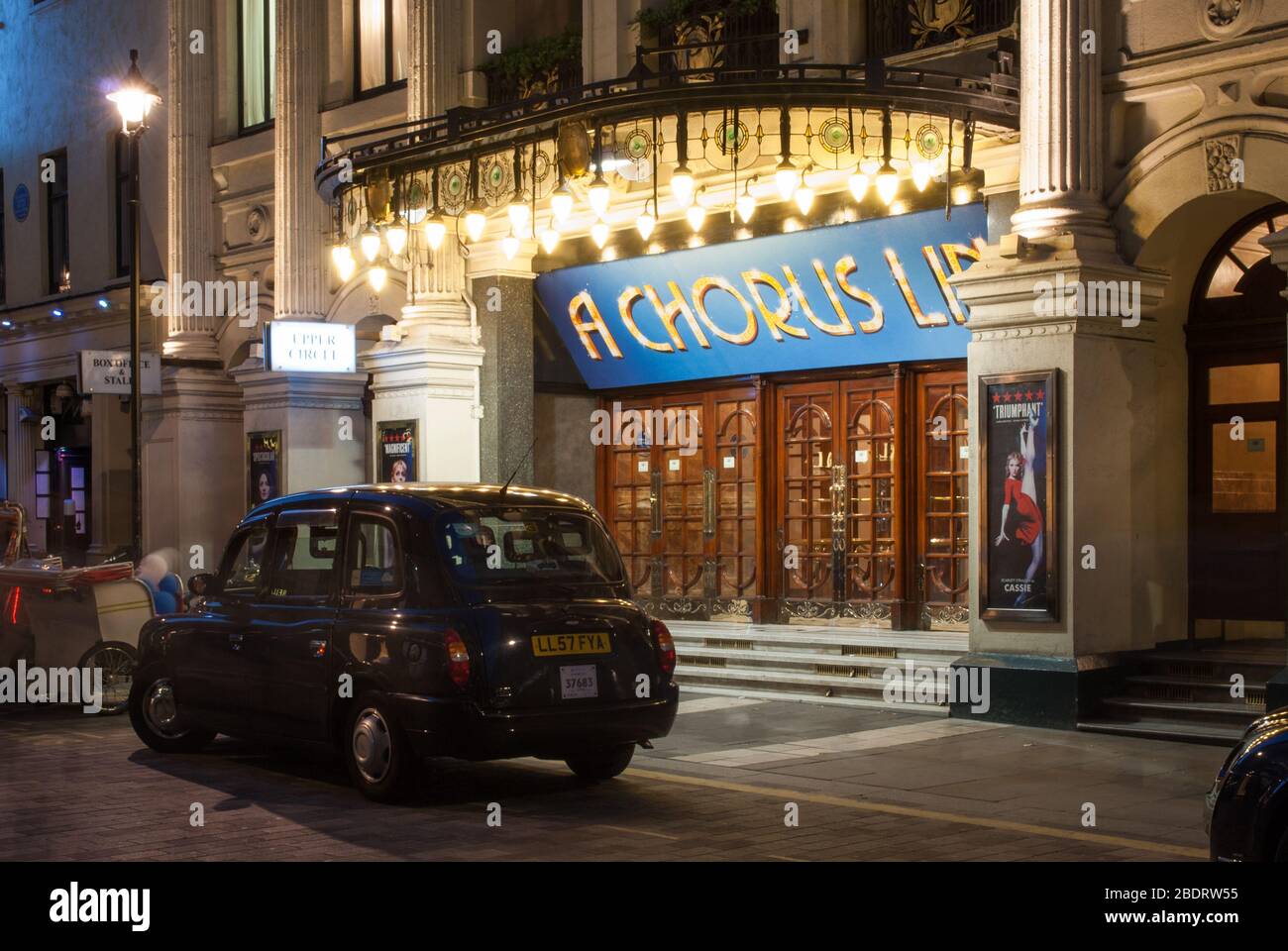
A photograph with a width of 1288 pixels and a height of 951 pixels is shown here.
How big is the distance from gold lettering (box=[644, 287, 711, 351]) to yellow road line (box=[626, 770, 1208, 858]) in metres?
8.17

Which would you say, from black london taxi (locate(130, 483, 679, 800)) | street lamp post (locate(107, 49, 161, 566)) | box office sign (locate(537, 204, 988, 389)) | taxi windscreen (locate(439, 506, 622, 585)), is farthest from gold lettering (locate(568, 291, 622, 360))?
taxi windscreen (locate(439, 506, 622, 585))

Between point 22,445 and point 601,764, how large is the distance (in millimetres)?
21103

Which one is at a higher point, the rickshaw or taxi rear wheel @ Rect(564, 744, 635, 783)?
the rickshaw

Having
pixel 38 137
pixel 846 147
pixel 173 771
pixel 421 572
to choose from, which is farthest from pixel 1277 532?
pixel 38 137

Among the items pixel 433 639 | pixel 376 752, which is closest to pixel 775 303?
pixel 433 639

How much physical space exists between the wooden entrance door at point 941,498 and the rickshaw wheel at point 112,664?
779 cm

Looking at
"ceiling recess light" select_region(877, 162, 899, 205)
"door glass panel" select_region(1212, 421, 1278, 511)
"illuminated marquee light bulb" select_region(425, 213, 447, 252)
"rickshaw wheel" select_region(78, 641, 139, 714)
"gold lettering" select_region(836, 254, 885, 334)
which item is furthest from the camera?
"illuminated marquee light bulb" select_region(425, 213, 447, 252)

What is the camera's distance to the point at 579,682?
32.3 ft

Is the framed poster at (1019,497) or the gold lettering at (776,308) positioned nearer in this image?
the framed poster at (1019,497)

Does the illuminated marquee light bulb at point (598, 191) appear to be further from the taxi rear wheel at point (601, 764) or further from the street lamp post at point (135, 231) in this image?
the street lamp post at point (135, 231)

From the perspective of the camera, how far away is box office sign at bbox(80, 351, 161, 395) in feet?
68.3

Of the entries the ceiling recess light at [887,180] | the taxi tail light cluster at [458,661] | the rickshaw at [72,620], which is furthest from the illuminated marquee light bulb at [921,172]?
the rickshaw at [72,620]

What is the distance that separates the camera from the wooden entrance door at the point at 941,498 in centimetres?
1645

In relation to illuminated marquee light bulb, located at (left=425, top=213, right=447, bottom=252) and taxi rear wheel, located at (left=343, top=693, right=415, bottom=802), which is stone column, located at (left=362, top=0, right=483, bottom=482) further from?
taxi rear wheel, located at (left=343, top=693, right=415, bottom=802)
